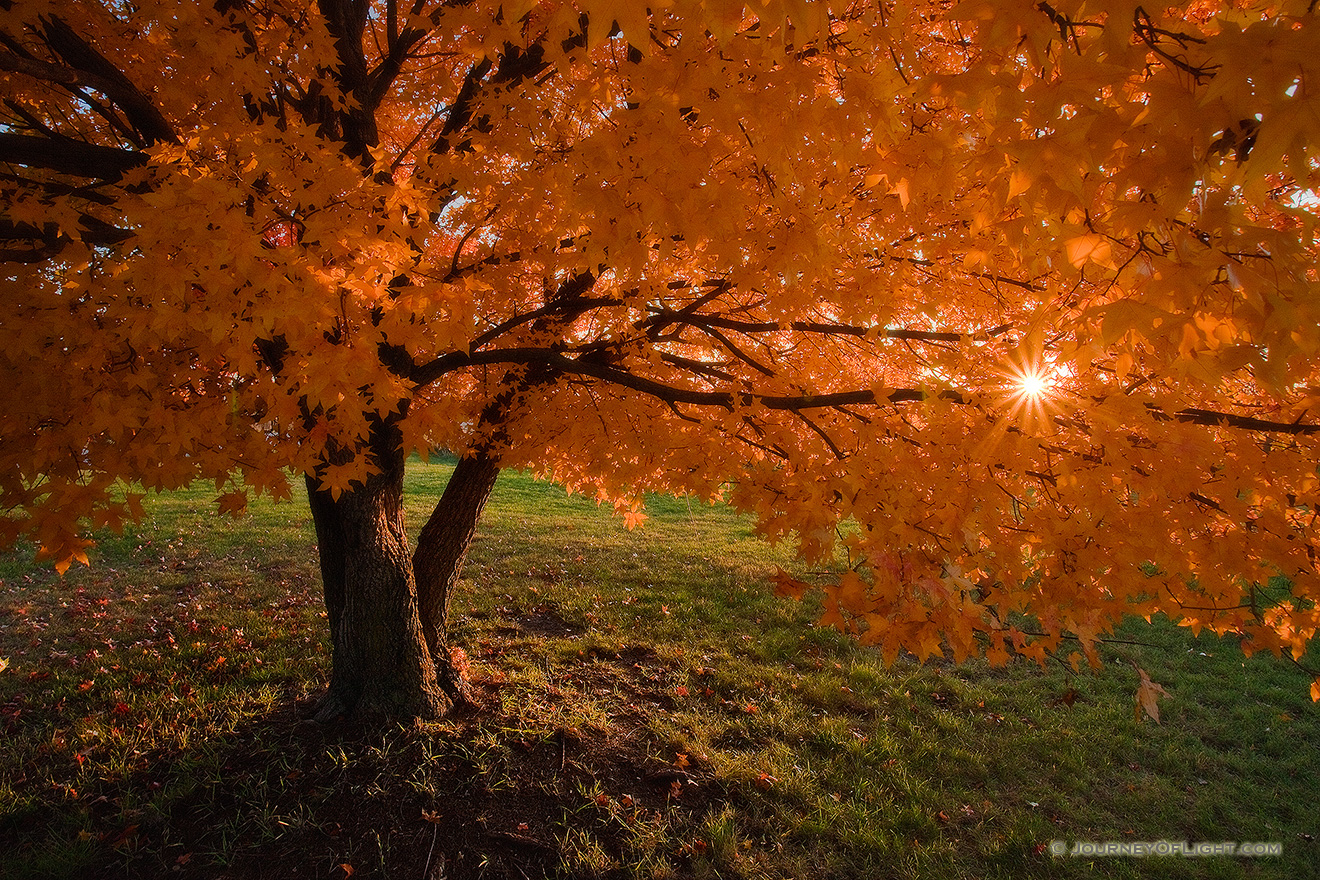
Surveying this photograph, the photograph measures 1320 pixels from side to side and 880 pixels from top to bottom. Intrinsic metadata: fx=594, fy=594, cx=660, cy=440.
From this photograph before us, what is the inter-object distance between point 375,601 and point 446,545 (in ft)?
3.04

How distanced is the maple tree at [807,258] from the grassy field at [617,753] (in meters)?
2.23

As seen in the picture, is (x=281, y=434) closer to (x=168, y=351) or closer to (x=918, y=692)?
(x=168, y=351)

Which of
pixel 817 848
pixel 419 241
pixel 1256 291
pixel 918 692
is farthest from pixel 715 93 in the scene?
pixel 918 692

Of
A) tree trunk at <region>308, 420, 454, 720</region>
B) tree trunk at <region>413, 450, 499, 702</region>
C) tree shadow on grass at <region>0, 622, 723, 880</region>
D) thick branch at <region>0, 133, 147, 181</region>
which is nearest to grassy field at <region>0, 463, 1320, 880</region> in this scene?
tree shadow on grass at <region>0, 622, 723, 880</region>

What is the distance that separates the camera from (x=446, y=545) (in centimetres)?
541

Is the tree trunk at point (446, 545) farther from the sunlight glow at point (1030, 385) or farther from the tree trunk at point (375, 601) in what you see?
the sunlight glow at point (1030, 385)

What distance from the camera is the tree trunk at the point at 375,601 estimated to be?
4465 millimetres

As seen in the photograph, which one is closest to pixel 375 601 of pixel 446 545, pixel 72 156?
pixel 446 545

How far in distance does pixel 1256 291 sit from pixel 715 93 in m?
1.78

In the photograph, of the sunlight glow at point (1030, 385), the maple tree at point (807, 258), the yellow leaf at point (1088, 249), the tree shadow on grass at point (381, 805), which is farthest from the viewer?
the tree shadow on grass at point (381, 805)

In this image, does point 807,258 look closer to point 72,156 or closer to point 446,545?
point 72,156

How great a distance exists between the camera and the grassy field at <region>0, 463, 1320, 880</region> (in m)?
3.78

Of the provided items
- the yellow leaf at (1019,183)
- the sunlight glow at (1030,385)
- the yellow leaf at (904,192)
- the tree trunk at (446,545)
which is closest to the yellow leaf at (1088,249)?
the yellow leaf at (1019,183)

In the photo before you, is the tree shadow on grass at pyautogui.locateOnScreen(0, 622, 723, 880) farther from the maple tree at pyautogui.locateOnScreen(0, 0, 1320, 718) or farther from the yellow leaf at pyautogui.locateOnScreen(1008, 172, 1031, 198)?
the yellow leaf at pyautogui.locateOnScreen(1008, 172, 1031, 198)
